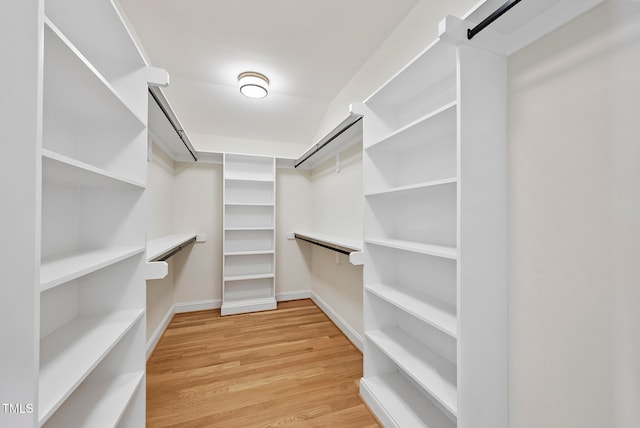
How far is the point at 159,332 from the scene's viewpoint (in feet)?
8.02

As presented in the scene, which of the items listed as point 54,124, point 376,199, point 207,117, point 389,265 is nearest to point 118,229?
point 54,124

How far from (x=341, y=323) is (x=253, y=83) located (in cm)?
258

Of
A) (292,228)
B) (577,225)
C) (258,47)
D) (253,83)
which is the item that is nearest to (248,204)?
(292,228)

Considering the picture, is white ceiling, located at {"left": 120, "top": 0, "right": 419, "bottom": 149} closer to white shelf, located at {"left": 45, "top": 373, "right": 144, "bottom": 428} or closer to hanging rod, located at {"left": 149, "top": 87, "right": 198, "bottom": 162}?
hanging rod, located at {"left": 149, "top": 87, "right": 198, "bottom": 162}

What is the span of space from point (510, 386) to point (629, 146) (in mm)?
997

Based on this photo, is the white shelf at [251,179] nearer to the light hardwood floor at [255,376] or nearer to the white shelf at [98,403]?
the light hardwood floor at [255,376]

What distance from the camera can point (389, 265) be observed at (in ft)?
5.66

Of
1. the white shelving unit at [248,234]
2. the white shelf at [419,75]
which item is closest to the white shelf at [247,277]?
the white shelving unit at [248,234]

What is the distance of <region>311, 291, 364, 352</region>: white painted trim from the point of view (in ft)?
7.46

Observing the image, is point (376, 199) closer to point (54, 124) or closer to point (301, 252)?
point (54, 124)

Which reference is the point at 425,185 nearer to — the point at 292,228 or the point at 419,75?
the point at 419,75

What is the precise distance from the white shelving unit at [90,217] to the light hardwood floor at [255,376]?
1.53 feet

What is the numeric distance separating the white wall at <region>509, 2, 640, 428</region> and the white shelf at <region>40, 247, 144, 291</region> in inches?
62.6

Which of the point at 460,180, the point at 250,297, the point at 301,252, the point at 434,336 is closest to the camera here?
the point at 460,180
